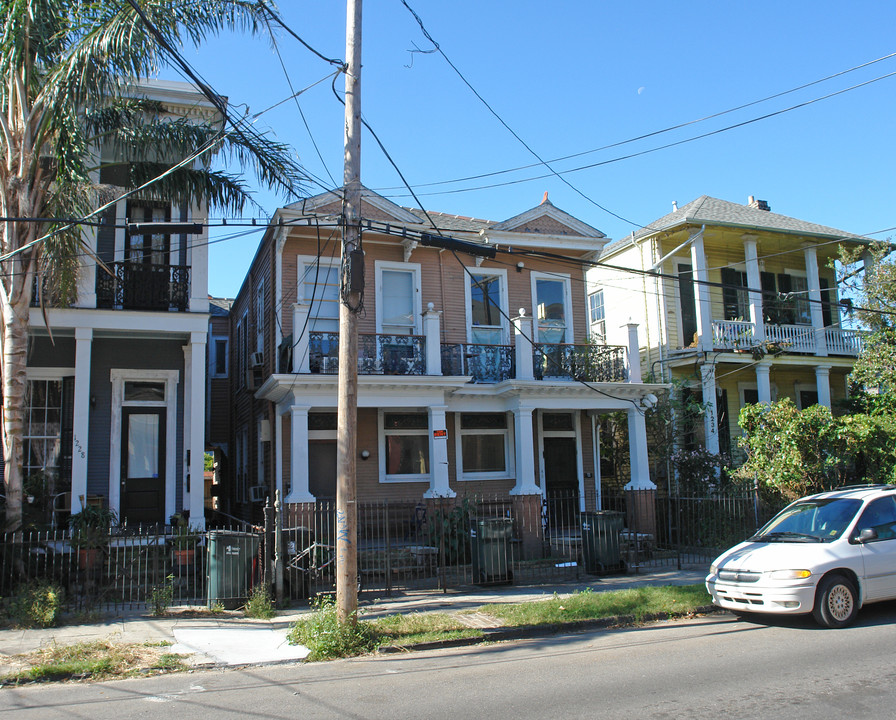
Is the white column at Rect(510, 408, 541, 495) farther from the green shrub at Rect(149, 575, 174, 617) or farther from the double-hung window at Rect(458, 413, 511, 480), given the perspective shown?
the green shrub at Rect(149, 575, 174, 617)

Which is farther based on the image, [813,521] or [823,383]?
[823,383]

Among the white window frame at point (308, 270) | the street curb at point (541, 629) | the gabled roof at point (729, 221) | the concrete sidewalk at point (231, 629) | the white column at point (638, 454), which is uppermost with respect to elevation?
the gabled roof at point (729, 221)

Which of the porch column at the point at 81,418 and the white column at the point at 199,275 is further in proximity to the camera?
the white column at the point at 199,275

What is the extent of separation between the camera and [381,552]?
43.6ft

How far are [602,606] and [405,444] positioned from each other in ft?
25.5

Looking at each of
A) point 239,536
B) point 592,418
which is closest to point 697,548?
point 592,418

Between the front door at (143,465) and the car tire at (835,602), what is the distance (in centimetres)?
1142

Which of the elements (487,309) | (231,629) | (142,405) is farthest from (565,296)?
(231,629)

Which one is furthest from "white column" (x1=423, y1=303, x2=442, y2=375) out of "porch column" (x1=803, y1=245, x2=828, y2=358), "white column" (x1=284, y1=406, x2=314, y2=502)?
"porch column" (x1=803, y1=245, x2=828, y2=358)

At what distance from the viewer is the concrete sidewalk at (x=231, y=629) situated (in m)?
7.95

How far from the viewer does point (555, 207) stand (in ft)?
59.3

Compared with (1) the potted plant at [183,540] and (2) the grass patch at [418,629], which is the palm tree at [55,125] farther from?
(2) the grass patch at [418,629]

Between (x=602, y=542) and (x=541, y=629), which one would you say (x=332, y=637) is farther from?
(x=602, y=542)

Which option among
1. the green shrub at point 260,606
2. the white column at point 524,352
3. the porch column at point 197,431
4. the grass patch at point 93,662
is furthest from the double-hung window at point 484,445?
the grass patch at point 93,662
